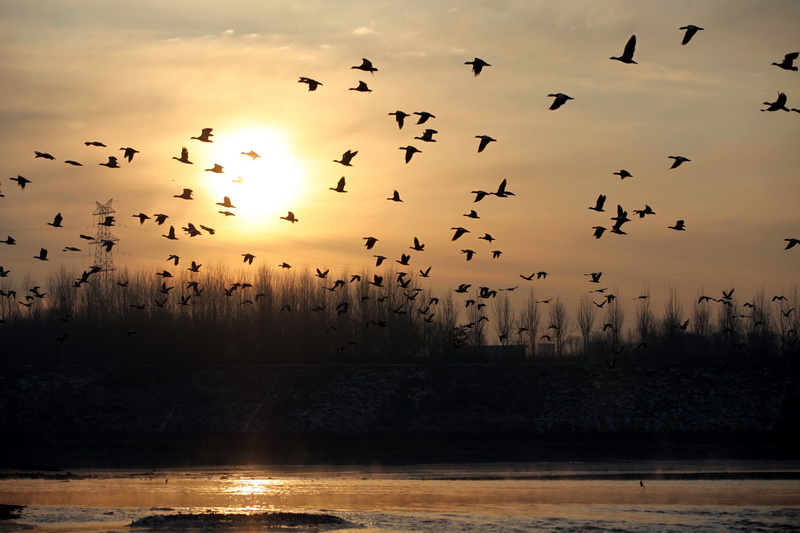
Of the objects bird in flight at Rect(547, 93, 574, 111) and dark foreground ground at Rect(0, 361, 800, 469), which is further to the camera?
Answer: dark foreground ground at Rect(0, 361, 800, 469)

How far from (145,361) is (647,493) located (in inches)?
2187

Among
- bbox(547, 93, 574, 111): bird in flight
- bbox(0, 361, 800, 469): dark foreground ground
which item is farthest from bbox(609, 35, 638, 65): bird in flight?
bbox(0, 361, 800, 469): dark foreground ground

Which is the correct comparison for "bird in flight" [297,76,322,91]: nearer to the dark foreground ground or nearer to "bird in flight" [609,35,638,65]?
"bird in flight" [609,35,638,65]

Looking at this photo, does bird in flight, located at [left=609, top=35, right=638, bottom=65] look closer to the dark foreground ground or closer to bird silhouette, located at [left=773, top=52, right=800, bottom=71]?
bird silhouette, located at [left=773, top=52, right=800, bottom=71]

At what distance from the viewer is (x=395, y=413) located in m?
67.3

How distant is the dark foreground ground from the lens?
57812 millimetres

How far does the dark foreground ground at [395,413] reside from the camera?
57812 mm

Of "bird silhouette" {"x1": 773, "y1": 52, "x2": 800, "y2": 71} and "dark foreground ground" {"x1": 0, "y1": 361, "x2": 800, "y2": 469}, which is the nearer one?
"bird silhouette" {"x1": 773, "y1": 52, "x2": 800, "y2": 71}

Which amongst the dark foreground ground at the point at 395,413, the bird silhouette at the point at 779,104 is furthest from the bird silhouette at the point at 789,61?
the dark foreground ground at the point at 395,413

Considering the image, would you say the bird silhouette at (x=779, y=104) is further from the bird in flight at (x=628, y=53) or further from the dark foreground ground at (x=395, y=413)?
the dark foreground ground at (x=395, y=413)

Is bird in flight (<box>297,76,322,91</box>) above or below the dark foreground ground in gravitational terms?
above

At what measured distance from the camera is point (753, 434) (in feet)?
202

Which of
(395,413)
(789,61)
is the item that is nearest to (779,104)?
(789,61)

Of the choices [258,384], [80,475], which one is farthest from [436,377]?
[80,475]
